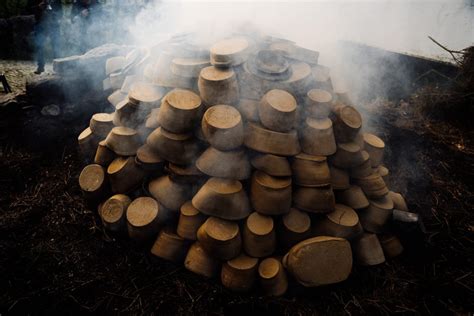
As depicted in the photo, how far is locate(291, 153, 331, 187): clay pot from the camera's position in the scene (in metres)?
3.11

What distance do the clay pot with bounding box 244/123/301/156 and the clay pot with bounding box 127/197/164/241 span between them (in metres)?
1.24

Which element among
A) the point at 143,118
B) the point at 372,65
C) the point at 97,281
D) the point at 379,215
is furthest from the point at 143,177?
the point at 372,65

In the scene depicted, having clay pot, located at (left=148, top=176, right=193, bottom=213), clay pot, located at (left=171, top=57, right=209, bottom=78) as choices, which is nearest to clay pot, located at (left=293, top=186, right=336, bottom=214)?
clay pot, located at (left=148, top=176, right=193, bottom=213)

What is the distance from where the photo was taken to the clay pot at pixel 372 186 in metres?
3.48

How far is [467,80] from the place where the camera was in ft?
18.1

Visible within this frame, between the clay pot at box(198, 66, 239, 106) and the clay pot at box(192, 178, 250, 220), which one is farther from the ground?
the clay pot at box(198, 66, 239, 106)

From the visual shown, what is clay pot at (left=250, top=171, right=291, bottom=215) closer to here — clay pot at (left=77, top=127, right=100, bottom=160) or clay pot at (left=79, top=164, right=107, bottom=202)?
clay pot at (left=79, top=164, right=107, bottom=202)

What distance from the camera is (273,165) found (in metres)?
3.02

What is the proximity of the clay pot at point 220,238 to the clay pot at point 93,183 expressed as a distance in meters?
1.39

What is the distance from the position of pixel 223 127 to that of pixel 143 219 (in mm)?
1316

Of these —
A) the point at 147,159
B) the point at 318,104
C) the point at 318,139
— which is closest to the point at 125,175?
the point at 147,159

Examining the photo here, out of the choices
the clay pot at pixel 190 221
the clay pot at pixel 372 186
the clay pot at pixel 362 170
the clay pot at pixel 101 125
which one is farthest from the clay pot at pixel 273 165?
the clay pot at pixel 101 125

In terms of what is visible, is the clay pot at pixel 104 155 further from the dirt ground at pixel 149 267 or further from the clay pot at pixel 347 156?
the clay pot at pixel 347 156

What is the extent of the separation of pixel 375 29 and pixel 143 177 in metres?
8.85
